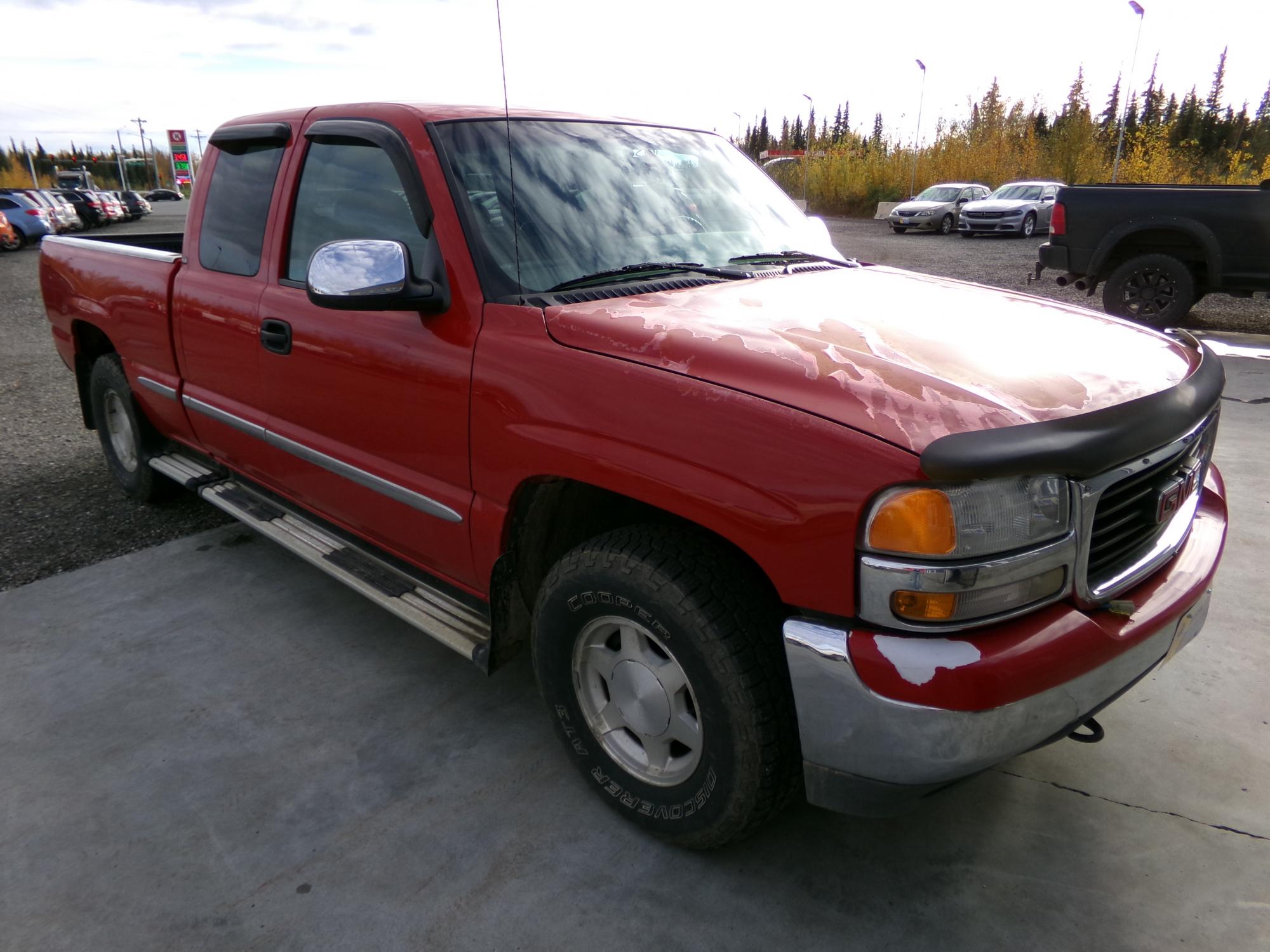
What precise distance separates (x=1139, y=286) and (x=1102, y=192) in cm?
108

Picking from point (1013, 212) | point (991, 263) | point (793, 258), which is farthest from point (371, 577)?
point (1013, 212)

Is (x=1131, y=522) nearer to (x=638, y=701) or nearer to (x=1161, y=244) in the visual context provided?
(x=638, y=701)

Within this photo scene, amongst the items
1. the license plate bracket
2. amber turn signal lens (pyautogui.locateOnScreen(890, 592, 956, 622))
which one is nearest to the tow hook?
the license plate bracket

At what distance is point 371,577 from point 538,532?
2.66 feet

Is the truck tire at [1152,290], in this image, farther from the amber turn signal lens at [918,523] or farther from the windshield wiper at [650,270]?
the amber turn signal lens at [918,523]

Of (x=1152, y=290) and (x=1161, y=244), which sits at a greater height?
(x=1161, y=244)

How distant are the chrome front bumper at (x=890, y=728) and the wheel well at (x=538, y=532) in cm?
66

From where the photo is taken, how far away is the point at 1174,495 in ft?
7.09

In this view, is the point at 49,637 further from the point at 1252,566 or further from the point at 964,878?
the point at 1252,566

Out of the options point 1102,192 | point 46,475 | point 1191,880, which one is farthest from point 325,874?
point 1102,192

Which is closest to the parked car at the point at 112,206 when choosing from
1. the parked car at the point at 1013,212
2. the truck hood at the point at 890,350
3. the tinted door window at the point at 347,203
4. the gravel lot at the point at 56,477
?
the gravel lot at the point at 56,477

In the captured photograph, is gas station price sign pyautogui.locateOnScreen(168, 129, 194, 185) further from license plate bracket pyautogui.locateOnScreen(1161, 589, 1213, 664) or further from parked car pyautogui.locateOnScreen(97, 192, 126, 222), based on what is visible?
license plate bracket pyautogui.locateOnScreen(1161, 589, 1213, 664)

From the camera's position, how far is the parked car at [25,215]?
76.3 ft

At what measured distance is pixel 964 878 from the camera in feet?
7.30
